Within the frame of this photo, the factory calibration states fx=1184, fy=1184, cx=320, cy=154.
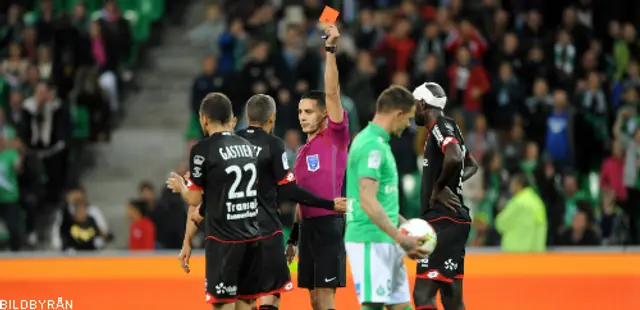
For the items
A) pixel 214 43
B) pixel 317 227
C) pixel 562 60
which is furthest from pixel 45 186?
pixel 317 227

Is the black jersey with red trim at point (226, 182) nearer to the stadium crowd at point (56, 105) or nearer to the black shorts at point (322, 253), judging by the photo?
the black shorts at point (322, 253)

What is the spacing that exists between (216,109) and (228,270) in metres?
1.23

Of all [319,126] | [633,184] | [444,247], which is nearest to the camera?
[444,247]

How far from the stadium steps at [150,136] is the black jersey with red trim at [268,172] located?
32.3ft

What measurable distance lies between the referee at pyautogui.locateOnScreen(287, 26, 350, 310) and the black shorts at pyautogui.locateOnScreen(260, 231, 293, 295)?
43 centimetres

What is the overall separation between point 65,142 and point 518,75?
773 cm

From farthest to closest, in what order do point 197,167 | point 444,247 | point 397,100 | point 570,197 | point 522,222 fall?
point 570,197
point 522,222
point 444,247
point 197,167
point 397,100

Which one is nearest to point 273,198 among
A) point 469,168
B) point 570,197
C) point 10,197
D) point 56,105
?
point 469,168

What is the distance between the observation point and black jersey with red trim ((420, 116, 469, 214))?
9602mm

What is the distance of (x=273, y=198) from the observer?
9.55m

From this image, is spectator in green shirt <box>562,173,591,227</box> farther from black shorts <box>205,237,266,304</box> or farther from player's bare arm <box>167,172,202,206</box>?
player's bare arm <box>167,172,202,206</box>

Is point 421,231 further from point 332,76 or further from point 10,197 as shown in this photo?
point 10,197

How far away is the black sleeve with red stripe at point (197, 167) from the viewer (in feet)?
29.4

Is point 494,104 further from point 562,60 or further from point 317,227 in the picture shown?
point 317,227
